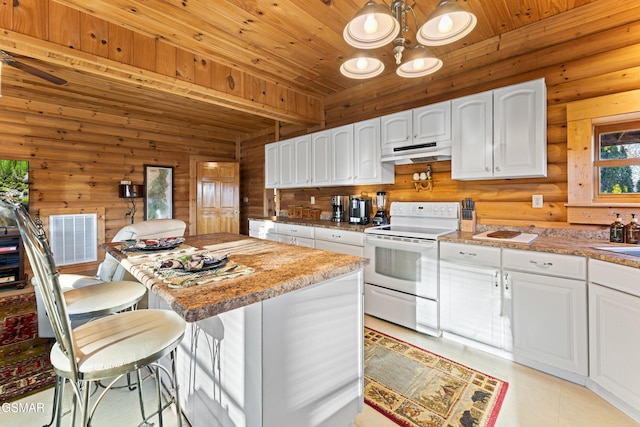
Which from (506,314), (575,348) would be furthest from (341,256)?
(575,348)

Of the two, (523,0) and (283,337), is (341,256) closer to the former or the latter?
(283,337)

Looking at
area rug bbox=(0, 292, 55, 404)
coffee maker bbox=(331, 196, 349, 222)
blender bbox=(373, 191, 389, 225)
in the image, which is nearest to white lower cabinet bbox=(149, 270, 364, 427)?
area rug bbox=(0, 292, 55, 404)

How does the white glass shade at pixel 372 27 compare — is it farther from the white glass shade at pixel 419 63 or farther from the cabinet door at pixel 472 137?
the cabinet door at pixel 472 137

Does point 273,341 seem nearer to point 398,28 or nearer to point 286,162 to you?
point 398,28

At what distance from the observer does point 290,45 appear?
2932mm

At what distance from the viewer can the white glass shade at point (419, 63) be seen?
6.07 ft

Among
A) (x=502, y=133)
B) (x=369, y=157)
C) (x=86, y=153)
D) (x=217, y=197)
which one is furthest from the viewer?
(x=217, y=197)

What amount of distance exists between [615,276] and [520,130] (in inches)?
48.7

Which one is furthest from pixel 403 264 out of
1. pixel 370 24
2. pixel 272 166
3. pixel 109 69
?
pixel 109 69

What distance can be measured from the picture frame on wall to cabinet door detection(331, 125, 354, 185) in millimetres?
3473

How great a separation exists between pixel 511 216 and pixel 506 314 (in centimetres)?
100

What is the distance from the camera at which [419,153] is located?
2918 mm

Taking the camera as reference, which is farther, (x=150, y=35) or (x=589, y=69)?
(x=150, y=35)

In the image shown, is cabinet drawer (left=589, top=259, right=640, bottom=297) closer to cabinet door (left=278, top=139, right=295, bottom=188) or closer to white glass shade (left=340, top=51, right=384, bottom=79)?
white glass shade (left=340, top=51, right=384, bottom=79)
